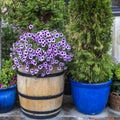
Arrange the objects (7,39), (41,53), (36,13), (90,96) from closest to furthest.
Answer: (41,53)
(90,96)
(36,13)
(7,39)

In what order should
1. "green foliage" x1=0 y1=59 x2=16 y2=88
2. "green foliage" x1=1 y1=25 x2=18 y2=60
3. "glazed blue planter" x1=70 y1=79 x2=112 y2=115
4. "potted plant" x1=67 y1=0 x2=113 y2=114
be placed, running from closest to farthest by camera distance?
"potted plant" x1=67 y1=0 x2=113 y2=114 → "glazed blue planter" x1=70 y1=79 x2=112 y2=115 → "green foliage" x1=0 y1=59 x2=16 y2=88 → "green foliage" x1=1 y1=25 x2=18 y2=60

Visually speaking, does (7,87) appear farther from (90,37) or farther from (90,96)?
(90,37)

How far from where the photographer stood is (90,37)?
3367 millimetres

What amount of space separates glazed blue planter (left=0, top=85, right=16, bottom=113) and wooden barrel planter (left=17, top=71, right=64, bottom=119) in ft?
0.46

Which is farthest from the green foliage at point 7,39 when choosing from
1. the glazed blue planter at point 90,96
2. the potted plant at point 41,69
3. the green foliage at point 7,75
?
the glazed blue planter at point 90,96

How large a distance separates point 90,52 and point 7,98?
45.5 inches

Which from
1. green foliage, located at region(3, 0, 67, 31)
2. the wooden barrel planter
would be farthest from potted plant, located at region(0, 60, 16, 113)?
green foliage, located at region(3, 0, 67, 31)

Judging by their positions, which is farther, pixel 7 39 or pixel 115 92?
pixel 7 39

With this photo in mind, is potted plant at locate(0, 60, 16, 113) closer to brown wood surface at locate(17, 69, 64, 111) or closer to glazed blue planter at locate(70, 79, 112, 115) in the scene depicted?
brown wood surface at locate(17, 69, 64, 111)

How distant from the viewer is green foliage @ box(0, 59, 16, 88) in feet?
11.8

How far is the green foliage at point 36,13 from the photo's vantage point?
3644 millimetres

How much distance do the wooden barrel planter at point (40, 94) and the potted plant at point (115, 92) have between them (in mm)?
745

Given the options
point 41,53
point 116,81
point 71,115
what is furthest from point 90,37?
point 71,115

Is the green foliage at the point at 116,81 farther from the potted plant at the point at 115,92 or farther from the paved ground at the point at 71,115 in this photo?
the paved ground at the point at 71,115
